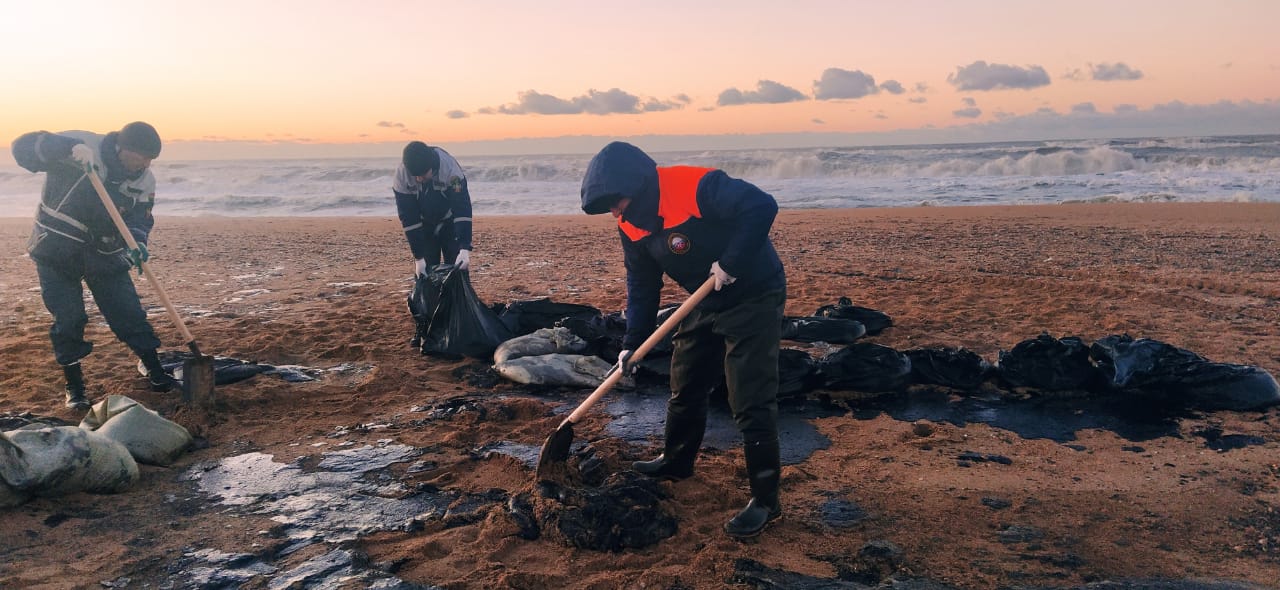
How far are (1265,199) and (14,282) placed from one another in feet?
70.5

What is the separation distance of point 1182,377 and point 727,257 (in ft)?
10.5

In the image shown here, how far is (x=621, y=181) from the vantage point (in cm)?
281

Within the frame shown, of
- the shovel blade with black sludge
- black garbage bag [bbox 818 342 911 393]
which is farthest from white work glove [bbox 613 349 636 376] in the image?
the shovel blade with black sludge

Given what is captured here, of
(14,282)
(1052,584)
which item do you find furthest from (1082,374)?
(14,282)

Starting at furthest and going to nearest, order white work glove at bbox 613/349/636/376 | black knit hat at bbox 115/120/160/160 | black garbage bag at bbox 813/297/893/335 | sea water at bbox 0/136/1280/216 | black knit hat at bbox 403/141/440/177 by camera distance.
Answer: sea water at bbox 0/136/1280/216
black garbage bag at bbox 813/297/893/335
black knit hat at bbox 403/141/440/177
black knit hat at bbox 115/120/160/160
white work glove at bbox 613/349/636/376

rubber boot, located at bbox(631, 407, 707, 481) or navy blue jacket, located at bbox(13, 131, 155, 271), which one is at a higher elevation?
navy blue jacket, located at bbox(13, 131, 155, 271)

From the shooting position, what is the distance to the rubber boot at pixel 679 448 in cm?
342

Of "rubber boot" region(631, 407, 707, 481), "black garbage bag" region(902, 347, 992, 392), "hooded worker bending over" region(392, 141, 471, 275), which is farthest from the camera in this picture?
"hooded worker bending over" region(392, 141, 471, 275)

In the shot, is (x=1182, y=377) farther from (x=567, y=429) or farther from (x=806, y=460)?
(x=567, y=429)

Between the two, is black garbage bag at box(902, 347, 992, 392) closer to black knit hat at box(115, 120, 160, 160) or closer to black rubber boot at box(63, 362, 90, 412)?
black knit hat at box(115, 120, 160, 160)

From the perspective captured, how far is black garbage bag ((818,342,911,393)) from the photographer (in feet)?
15.3

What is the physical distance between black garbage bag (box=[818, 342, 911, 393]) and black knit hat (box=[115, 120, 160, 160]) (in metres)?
4.11

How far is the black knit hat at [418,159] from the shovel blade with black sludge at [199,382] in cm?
184

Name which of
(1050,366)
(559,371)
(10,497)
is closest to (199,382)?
(10,497)
